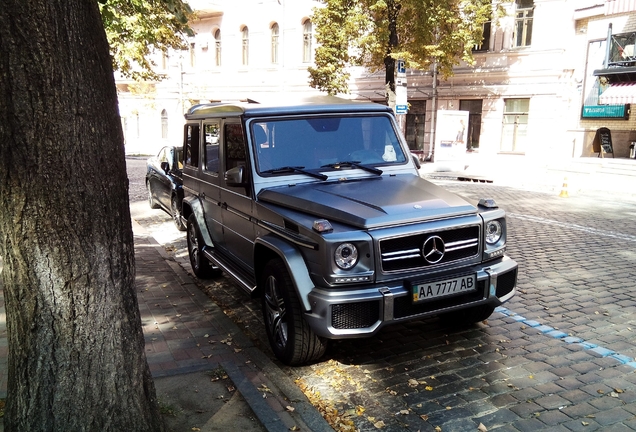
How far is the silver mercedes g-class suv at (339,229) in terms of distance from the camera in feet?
12.8

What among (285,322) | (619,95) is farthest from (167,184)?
(619,95)

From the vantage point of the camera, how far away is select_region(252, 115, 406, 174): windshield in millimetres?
5078

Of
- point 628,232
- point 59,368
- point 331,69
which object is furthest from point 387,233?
point 331,69

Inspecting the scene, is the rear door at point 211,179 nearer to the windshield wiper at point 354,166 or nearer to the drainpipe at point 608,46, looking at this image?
the windshield wiper at point 354,166

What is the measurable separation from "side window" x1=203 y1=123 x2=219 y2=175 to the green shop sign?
2109 cm

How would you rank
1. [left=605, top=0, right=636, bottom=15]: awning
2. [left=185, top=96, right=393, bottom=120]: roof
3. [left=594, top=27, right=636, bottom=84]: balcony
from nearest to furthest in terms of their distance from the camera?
[left=185, top=96, right=393, bottom=120]: roof < [left=605, top=0, right=636, bottom=15]: awning < [left=594, top=27, right=636, bottom=84]: balcony

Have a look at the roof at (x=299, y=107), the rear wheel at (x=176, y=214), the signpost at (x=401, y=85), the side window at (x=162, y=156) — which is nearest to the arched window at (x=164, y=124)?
the signpost at (x=401, y=85)

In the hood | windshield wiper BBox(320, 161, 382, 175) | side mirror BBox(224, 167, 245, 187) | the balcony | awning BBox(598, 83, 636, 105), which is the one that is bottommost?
the hood

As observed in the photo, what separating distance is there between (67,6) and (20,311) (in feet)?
4.87

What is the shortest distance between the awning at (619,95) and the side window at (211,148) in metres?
20.3

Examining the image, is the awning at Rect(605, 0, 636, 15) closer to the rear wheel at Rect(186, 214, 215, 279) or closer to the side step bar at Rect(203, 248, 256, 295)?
the rear wheel at Rect(186, 214, 215, 279)

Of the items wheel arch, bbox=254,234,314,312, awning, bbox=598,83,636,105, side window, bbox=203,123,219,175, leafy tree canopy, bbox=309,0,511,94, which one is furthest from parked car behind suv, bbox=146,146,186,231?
awning, bbox=598,83,636,105

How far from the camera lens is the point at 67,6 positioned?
2545mm

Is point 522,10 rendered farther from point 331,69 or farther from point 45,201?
point 45,201
